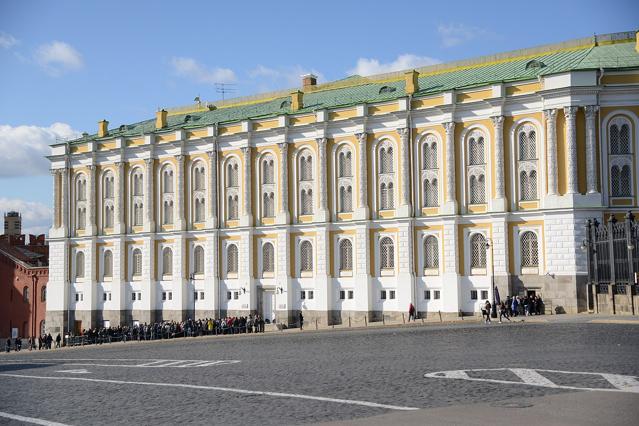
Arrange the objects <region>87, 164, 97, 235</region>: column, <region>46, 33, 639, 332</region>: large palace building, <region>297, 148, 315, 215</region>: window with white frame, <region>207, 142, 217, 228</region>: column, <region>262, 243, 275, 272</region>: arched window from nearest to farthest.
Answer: <region>46, 33, 639, 332</region>: large palace building < <region>297, 148, 315, 215</region>: window with white frame < <region>262, 243, 275, 272</region>: arched window < <region>207, 142, 217, 228</region>: column < <region>87, 164, 97, 235</region>: column

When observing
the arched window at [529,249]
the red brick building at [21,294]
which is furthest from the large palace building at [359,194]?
the red brick building at [21,294]

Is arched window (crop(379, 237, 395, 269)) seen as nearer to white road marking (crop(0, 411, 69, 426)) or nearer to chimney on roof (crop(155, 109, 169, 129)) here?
chimney on roof (crop(155, 109, 169, 129))

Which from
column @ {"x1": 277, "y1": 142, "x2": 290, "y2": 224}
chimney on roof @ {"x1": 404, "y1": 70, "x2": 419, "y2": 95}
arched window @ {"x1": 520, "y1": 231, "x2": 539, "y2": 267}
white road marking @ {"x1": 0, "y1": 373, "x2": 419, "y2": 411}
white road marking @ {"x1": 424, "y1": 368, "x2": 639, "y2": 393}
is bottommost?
white road marking @ {"x1": 0, "y1": 373, "x2": 419, "y2": 411}

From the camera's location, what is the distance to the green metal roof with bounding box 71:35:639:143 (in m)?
60.4

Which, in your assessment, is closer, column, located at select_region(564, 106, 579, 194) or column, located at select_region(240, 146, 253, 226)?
column, located at select_region(564, 106, 579, 194)

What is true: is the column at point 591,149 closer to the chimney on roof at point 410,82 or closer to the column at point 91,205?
the chimney on roof at point 410,82

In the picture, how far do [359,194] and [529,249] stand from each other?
1425 cm

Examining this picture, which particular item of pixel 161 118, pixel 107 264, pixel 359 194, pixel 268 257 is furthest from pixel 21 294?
pixel 359 194

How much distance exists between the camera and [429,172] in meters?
64.9

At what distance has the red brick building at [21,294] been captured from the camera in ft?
299

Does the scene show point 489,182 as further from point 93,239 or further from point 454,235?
point 93,239

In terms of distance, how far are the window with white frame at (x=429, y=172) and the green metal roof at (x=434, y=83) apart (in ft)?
12.1

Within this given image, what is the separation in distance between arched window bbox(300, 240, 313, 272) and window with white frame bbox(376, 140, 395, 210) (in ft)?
24.0

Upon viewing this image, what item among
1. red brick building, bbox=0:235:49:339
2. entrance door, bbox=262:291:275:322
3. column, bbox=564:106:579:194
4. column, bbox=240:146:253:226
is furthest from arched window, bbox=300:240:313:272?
red brick building, bbox=0:235:49:339
